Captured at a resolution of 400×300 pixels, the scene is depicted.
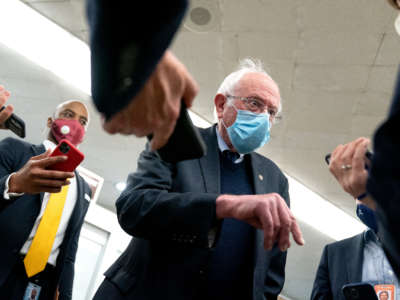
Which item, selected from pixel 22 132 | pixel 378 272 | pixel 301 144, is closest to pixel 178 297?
pixel 22 132

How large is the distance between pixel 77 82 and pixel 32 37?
0.76 meters

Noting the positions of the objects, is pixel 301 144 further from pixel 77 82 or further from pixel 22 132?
pixel 22 132

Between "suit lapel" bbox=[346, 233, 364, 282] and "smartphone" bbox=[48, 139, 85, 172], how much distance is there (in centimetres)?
147

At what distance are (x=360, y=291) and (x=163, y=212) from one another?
942 mm

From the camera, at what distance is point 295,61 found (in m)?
4.21

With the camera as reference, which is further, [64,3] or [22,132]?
[64,3]

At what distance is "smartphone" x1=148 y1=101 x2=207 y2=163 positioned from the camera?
79 centimetres

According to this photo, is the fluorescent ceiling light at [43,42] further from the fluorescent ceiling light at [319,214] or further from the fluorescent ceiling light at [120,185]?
the fluorescent ceiling light at [319,214]

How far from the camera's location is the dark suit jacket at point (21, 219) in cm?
189

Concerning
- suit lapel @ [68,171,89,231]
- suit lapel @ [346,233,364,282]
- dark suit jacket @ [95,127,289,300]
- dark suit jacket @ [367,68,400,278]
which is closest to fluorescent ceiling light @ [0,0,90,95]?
suit lapel @ [68,171,89,231]

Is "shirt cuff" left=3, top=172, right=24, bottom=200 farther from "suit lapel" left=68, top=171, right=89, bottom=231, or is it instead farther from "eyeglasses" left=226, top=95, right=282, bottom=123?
"eyeglasses" left=226, top=95, right=282, bottom=123

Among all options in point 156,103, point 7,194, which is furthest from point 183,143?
point 7,194

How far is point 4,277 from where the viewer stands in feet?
6.00

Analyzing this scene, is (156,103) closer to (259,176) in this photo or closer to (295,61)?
(259,176)
